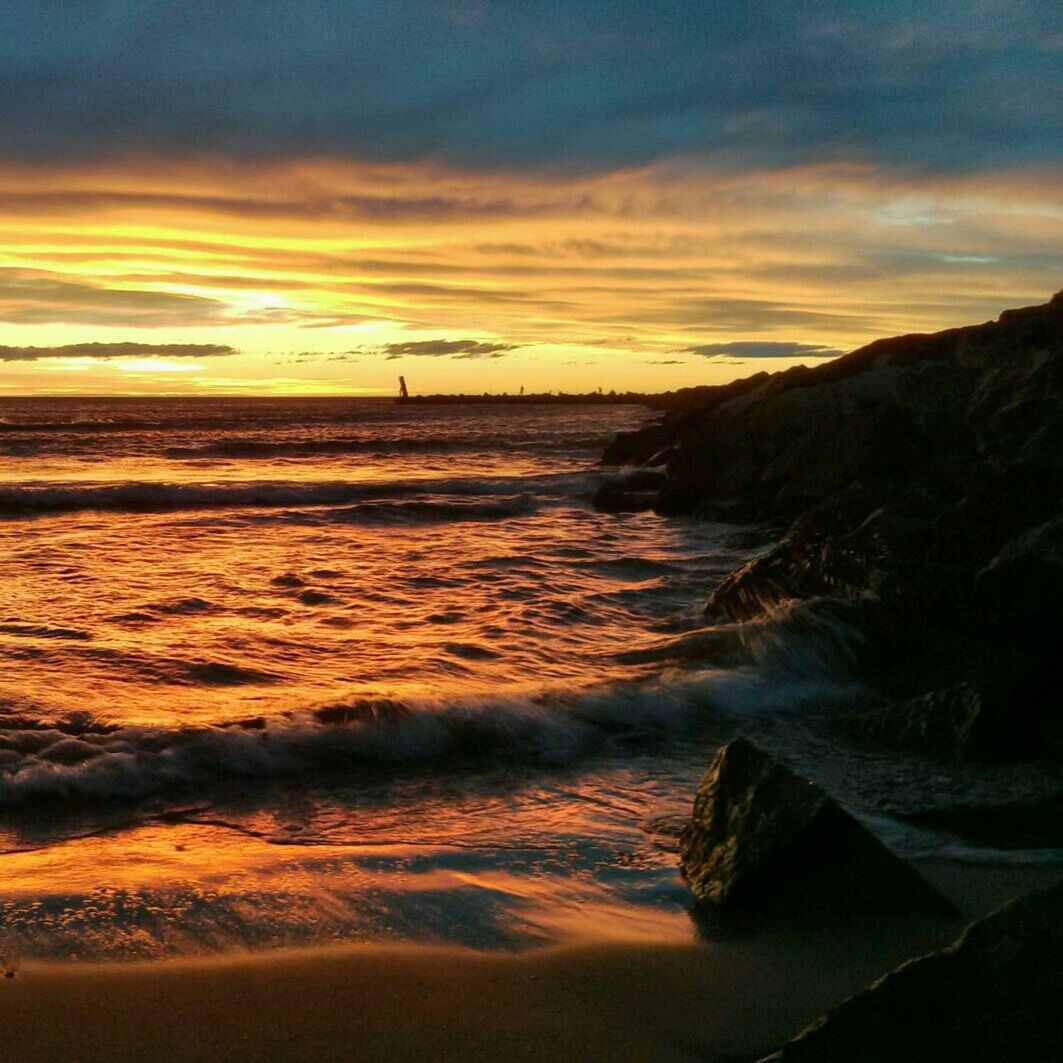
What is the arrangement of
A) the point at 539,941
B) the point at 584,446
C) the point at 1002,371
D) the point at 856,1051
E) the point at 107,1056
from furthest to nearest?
the point at 584,446, the point at 1002,371, the point at 539,941, the point at 107,1056, the point at 856,1051

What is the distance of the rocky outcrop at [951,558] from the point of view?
5.79m

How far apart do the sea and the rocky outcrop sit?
361mm

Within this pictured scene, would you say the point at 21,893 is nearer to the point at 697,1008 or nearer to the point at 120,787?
the point at 120,787

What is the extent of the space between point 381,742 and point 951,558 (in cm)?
415

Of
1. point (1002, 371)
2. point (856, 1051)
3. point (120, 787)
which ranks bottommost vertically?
point (120, 787)

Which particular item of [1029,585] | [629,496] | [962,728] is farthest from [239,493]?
[962,728]

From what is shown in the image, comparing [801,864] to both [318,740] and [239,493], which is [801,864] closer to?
[318,740]

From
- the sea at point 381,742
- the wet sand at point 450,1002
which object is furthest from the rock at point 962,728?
the wet sand at point 450,1002

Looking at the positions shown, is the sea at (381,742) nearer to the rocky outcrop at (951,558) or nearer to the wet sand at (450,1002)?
the wet sand at (450,1002)

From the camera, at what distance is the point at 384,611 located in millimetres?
10094

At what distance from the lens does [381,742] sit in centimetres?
609

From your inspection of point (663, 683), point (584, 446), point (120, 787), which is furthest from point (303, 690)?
point (584, 446)

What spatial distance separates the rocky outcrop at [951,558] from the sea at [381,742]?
14.2 inches

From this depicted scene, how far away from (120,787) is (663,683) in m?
3.58
